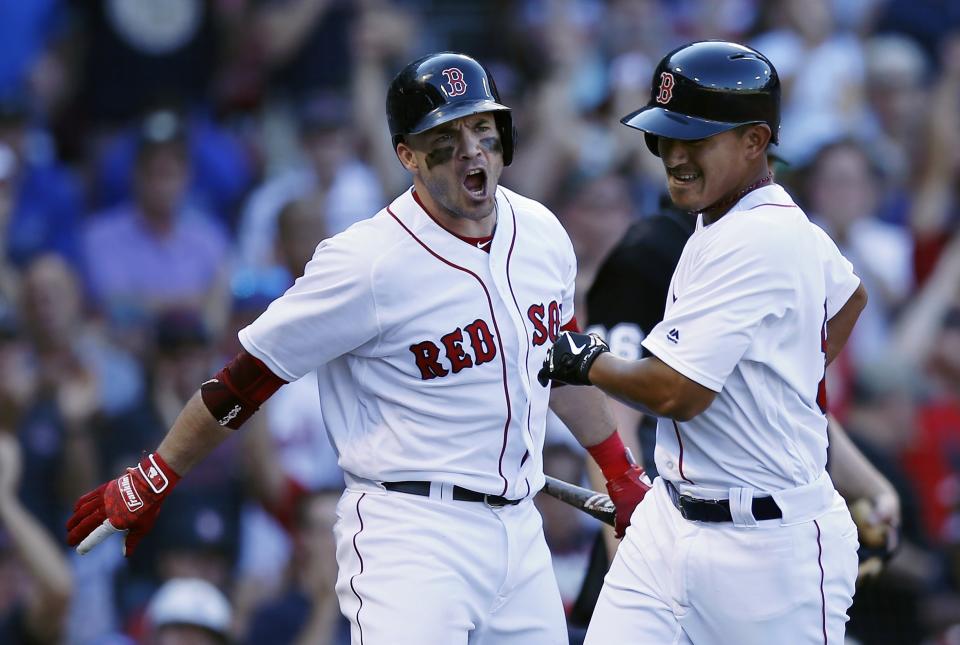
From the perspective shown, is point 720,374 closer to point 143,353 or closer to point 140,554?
point 140,554

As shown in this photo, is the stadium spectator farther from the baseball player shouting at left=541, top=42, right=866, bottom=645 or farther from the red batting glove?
the baseball player shouting at left=541, top=42, right=866, bottom=645

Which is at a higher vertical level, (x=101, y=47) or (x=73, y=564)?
(x=101, y=47)

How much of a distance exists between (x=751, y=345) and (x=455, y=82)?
3.52 feet

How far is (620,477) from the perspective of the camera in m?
4.64

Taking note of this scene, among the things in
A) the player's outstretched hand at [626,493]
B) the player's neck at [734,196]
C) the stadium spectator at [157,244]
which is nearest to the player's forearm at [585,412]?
the player's outstretched hand at [626,493]

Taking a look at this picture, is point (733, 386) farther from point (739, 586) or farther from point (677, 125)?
point (677, 125)

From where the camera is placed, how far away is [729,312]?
12.6 ft

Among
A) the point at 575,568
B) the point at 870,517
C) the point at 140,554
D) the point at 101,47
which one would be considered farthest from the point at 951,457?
the point at 101,47

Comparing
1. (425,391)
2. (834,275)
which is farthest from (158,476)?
(834,275)

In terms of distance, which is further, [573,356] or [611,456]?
[611,456]

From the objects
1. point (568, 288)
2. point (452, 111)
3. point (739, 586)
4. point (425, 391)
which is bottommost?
point (739, 586)

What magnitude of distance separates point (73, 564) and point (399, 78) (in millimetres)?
3396

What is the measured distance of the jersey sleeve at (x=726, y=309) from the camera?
382cm

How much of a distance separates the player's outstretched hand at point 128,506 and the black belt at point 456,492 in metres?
0.60
